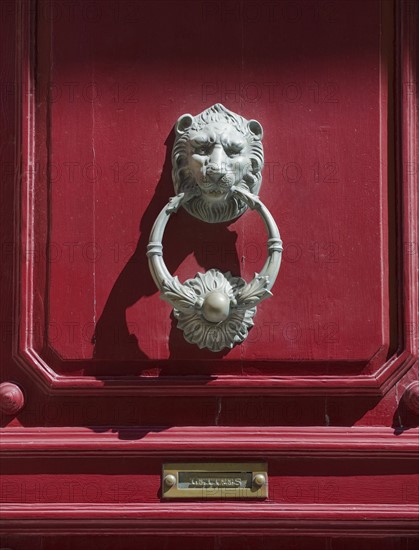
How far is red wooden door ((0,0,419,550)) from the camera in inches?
61.7

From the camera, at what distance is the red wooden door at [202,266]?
157 cm

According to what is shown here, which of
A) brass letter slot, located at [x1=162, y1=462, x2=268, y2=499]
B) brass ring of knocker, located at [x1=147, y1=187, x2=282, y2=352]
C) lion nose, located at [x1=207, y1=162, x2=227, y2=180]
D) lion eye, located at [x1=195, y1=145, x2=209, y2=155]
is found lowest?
brass letter slot, located at [x1=162, y1=462, x2=268, y2=499]

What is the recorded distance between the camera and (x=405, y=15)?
1625 mm

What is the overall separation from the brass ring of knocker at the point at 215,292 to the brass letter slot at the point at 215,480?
225 mm

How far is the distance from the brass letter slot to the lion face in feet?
1.54

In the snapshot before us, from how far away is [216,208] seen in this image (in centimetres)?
159

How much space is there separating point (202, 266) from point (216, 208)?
11 centimetres

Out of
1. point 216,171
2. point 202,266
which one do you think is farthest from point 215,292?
point 216,171

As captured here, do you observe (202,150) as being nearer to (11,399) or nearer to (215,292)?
(215,292)

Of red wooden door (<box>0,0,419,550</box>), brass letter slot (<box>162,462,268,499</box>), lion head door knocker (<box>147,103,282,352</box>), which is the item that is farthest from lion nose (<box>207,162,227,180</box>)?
brass letter slot (<box>162,462,268,499</box>)

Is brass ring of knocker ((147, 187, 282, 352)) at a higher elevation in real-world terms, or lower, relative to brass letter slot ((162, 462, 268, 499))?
higher

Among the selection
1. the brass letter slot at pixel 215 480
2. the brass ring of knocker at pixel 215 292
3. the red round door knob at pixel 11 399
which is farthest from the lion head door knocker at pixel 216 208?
the red round door knob at pixel 11 399

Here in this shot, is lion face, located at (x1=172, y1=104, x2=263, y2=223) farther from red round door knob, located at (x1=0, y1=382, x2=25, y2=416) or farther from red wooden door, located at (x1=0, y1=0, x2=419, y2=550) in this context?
red round door knob, located at (x1=0, y1=382, x2=25, y2=416)

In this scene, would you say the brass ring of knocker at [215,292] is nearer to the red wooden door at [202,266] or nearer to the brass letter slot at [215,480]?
the red wooden door at [202,266]
